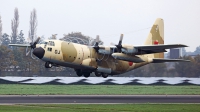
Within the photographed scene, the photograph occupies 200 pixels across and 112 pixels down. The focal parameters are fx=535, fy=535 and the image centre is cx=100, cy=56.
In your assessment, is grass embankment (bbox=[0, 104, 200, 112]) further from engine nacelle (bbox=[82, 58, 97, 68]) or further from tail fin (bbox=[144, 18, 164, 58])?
tail fin (bbox=[144, 18, 164, 58])

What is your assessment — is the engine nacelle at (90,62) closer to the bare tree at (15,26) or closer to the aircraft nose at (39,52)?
the aircraft nose at (39,52)

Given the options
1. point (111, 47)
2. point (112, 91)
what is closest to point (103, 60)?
point (111, 47)

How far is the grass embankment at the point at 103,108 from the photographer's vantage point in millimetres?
46469

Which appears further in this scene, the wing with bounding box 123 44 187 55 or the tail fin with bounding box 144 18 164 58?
the tail fin with bounding box 144 18 164 58

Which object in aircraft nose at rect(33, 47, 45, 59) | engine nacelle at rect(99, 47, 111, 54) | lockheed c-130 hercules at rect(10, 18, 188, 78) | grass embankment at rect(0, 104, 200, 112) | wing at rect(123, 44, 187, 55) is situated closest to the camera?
grass embankment at rect(0, 104, 200, 112)

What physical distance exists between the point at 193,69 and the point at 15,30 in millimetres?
64423

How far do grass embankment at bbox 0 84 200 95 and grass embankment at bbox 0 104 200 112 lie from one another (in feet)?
56.3

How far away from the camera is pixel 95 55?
63.3 m

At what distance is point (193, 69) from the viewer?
91.5 metres

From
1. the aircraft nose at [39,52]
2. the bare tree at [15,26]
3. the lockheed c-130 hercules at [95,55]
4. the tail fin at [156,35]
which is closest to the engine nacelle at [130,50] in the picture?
the lockheed c-130 hercules at [95,55]

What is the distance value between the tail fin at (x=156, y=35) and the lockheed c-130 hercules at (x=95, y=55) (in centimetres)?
223

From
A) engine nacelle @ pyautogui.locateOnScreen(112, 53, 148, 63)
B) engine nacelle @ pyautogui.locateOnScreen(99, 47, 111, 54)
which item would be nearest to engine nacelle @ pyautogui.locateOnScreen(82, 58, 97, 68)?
engine nacelle @ pyautogui.locateOnScreen(99, 47, 111, 54)

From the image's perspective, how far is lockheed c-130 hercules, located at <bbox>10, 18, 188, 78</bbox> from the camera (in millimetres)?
58594

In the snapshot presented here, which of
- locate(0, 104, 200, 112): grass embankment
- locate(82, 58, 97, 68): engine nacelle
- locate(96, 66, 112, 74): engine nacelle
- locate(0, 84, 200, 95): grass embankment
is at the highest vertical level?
locate(82, 58, 97, 68): engine nacelle
